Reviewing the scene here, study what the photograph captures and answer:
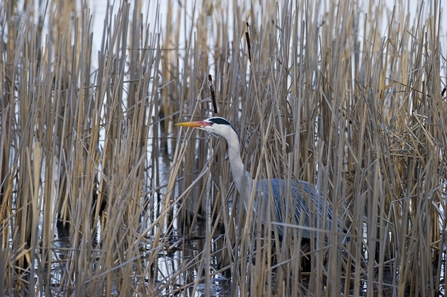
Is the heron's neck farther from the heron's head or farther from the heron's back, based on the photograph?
the heron's back

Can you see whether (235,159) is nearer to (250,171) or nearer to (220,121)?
(220,121)

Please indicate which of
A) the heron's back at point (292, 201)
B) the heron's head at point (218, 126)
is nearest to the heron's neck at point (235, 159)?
the heron's head at point (218, 126)

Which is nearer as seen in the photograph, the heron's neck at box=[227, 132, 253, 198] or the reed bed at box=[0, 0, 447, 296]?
the reed bed at box=[0, 0, 447, 296]

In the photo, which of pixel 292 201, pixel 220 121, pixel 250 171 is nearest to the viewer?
pixel 292 201

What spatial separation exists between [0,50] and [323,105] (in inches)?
61.4

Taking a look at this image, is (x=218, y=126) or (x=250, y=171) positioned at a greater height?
(x=218, y=126)

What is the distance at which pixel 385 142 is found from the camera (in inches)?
111

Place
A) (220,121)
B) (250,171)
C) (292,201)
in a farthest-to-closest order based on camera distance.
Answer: (220,121) < (250,171) < (292,201)

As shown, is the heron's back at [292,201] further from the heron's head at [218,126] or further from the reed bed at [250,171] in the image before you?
the heron's head at [218,126]

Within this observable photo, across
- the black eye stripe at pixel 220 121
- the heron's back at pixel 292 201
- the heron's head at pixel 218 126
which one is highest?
the black eye stripe at pixel 220 121

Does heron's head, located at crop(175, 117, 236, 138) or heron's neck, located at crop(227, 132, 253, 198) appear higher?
heron's head, located at crop(175, 117, 236, 138)

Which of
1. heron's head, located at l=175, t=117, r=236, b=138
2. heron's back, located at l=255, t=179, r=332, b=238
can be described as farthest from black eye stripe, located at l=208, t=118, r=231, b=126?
heron's back, located at l=255, t=179, r=332, b=238

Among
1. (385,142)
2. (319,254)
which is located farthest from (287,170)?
(385,142)

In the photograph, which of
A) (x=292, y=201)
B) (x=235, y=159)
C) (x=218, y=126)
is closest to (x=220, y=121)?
(x=218, y=126)
